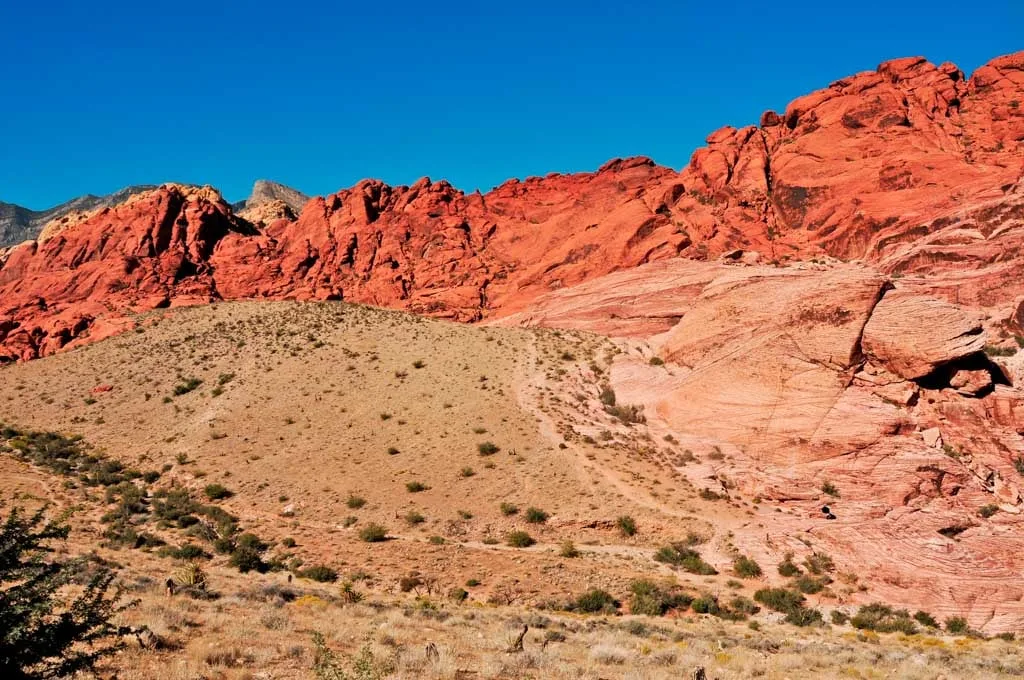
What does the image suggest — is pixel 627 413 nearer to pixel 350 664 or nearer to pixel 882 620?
pixel 882 620

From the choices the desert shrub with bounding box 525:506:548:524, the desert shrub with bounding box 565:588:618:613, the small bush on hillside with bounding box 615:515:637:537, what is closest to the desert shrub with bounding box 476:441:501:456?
the desert shrub with bounding box 525:506:548:524

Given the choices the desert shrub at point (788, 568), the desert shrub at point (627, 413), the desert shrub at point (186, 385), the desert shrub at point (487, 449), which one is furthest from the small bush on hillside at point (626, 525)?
the desert shrub at point (186, 385)

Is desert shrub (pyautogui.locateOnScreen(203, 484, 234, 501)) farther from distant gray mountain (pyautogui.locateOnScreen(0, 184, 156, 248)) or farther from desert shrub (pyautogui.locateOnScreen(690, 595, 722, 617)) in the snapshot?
distant gray mountain (pyautogui.locateOnScreen(0, 184, 156, 248))

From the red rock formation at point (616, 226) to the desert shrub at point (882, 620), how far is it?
92.2 feet

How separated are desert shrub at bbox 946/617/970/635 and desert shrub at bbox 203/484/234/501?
31446mm

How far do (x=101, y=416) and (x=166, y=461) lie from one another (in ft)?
38.6

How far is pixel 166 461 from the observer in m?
37.5

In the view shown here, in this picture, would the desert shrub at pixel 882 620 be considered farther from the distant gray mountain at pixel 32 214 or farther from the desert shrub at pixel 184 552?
the distant gray mountain at pixel 32 214

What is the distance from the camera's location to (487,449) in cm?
3528

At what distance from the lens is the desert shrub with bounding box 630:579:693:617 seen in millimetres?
21422

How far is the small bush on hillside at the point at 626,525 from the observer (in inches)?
1100

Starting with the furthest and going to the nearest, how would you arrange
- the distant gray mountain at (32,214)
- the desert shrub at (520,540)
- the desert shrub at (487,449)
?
the distant gray mountain at (32,214) < the desert shrub at (487,449) < the desert shrub at (520,540)

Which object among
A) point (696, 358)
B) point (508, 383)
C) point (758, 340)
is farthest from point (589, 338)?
point (758, 340)

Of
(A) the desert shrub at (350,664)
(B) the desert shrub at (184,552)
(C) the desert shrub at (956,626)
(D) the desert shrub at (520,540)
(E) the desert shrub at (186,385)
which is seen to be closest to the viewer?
(A) the desert shrub at (350,664)
